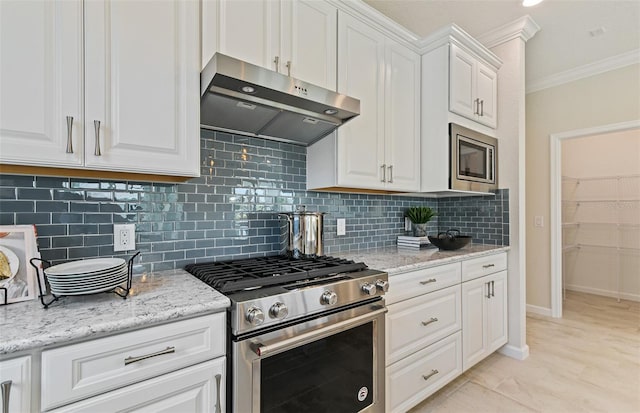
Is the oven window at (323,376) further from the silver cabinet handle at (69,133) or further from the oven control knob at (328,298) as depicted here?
the silver cabinet handle at (69,133)

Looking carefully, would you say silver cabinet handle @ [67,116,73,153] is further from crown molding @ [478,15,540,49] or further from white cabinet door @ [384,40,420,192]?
crown molding @ [478,15,540,49]

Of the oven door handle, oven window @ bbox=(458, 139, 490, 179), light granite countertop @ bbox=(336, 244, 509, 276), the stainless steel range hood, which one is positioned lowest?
the oven door handle

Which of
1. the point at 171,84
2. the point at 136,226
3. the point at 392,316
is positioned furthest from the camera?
the point at 392,316

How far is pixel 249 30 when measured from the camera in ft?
4.96

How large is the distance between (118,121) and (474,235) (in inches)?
110

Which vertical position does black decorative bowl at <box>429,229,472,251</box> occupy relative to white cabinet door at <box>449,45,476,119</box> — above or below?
below

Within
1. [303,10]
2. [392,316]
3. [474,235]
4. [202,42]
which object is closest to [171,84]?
[202,42]

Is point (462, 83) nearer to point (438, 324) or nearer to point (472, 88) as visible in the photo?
point (472, 88)

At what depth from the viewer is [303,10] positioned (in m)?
1.71

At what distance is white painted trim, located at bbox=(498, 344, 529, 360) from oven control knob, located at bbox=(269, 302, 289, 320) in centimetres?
237

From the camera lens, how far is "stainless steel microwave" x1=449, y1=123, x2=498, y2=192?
2309 millimetres

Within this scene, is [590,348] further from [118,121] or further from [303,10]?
[118,121]

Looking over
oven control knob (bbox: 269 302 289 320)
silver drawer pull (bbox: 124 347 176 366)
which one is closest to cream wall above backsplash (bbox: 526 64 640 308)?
oven control knob (bbox: 269 302 289 320)

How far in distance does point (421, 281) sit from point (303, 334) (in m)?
0.89
